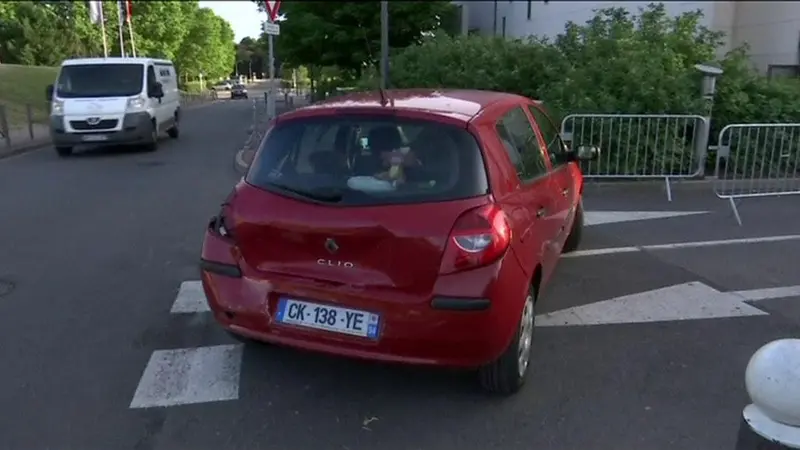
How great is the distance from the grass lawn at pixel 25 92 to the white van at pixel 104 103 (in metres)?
1.88

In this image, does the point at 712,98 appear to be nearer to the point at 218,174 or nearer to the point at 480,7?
the point at 218,174

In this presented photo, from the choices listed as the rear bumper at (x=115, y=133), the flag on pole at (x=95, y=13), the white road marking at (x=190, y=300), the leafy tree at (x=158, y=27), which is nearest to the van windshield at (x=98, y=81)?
the rear bumper at (x=115, y=133)

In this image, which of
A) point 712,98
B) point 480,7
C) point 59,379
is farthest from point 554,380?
point 480,7

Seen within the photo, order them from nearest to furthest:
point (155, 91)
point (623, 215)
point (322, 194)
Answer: point (322, 194) < point (623, 215) < point (155, 91)

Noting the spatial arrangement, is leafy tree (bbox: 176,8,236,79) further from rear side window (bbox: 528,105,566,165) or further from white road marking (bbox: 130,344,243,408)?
white road marking (bbox: 130,344,243,408)

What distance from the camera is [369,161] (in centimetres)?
348

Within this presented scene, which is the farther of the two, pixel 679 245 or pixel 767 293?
pixel 679 245

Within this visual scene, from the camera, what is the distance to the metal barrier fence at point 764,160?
8469 mm

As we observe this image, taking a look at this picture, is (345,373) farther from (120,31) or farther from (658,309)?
(120,31)

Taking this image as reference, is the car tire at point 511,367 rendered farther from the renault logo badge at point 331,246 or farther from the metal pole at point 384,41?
the metal pole at point 384,41

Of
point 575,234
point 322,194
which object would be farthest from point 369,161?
point 575,234

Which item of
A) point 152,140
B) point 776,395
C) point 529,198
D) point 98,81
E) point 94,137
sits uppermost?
point 98,81

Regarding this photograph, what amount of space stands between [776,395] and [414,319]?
5.45 ft

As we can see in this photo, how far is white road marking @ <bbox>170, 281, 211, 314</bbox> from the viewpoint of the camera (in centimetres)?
482
